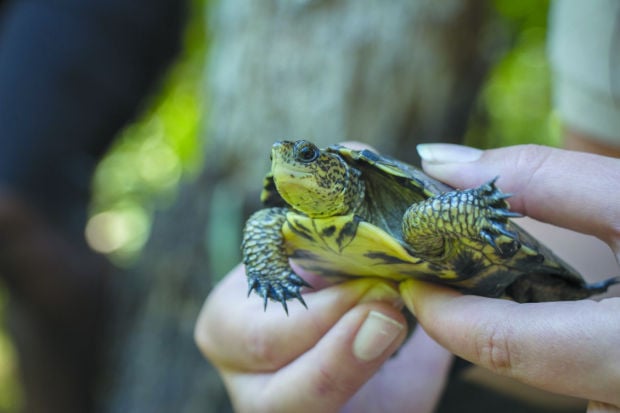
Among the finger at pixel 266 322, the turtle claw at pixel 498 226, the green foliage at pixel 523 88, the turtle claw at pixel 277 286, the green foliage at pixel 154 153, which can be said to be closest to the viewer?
the turtle claw at pixel 498 226

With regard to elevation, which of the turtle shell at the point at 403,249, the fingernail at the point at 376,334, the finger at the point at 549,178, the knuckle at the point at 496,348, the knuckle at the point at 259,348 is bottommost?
the knuckle at the point at 259,348

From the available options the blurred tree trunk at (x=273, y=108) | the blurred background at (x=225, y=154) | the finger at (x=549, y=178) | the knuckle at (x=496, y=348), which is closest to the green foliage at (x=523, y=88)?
the blurred background at (x=225, y=154)

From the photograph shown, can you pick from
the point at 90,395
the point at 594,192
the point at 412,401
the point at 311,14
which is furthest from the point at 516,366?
the point at 90,395

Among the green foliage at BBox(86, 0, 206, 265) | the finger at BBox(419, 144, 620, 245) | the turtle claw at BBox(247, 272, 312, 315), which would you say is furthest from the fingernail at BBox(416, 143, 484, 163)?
the green foliage at BBox(86, 0, 206, 265)

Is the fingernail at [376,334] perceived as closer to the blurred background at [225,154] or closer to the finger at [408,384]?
the finger at [408,384]

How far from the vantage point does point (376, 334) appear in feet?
4.31

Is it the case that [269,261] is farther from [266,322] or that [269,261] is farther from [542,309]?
[542,309]

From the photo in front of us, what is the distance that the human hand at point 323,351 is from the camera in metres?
1.36

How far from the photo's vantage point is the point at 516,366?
3.66 ft

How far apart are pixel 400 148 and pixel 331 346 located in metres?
1.71

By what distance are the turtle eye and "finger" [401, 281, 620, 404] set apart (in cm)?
40

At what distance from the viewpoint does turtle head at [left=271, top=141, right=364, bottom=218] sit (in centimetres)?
124

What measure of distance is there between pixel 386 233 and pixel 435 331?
0.73ft

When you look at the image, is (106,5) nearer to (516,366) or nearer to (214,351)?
(214,351)
